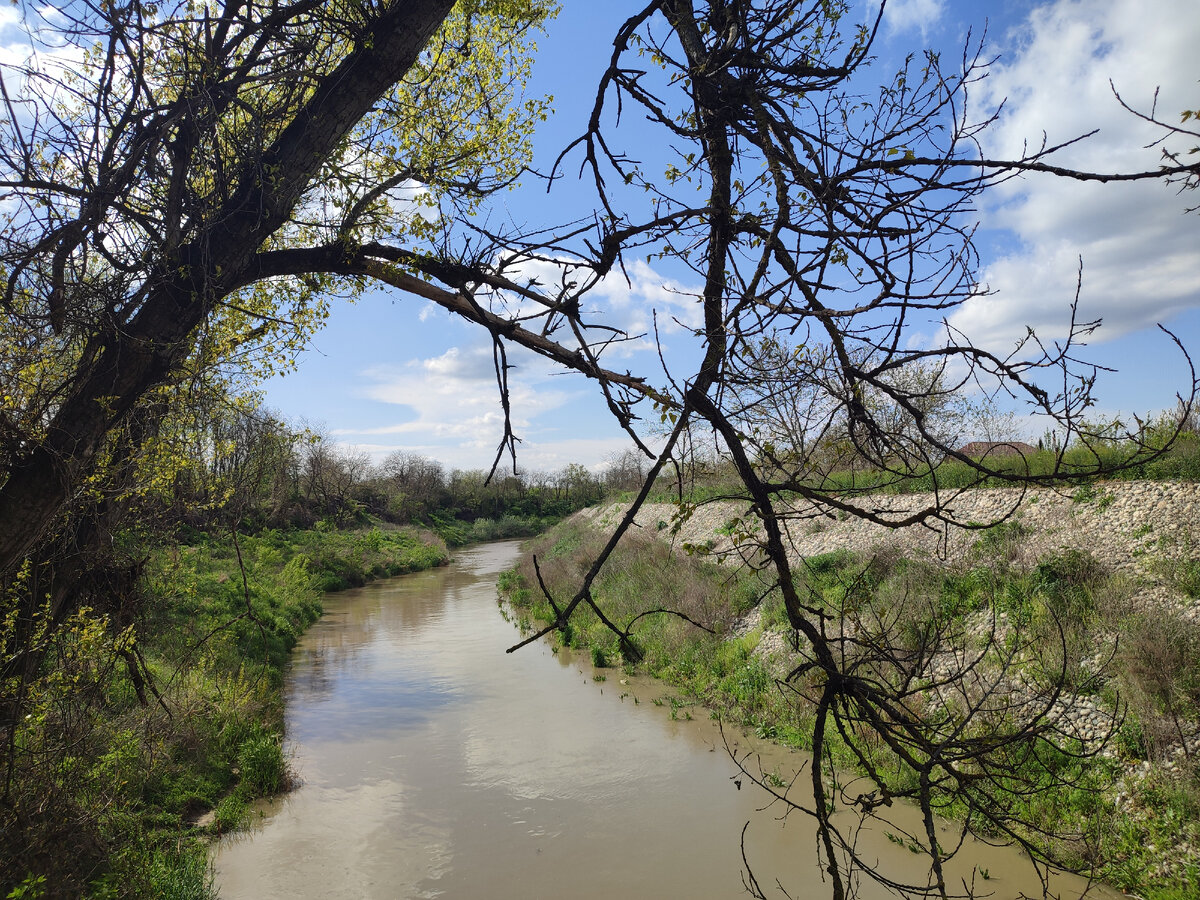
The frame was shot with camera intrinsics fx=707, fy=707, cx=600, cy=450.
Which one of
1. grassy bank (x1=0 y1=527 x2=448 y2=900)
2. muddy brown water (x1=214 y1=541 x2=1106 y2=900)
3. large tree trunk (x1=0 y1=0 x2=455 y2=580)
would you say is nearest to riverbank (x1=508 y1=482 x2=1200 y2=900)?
muddy brown water (x1=214 y1=541 x2=1106 y2=900)

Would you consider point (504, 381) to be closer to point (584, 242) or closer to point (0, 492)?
point (584, 242)

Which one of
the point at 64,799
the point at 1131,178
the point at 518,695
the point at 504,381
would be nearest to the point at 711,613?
the point at 518,695

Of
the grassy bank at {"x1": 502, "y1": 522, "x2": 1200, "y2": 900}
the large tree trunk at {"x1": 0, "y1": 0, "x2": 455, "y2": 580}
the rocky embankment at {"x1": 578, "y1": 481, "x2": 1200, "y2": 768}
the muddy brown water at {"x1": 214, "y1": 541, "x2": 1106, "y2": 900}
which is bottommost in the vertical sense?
the muddy brown water at {"x1": 214, "y1": 541, "x2": 1106, "y2": 900}

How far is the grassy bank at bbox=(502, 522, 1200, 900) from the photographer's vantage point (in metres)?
6.90

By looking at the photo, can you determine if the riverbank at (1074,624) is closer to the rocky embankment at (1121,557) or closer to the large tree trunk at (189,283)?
the rocky embankment at (1121,557)

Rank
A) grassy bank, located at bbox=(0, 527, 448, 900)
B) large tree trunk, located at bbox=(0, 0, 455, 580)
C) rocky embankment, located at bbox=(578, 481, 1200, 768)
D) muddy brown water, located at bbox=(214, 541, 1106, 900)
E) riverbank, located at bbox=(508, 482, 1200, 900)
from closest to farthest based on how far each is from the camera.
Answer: large tree trunk, located at bbox=(0, 0, 455, 580)
grassy bank, located at bbox=(0, 527, 448, 900)
riverbank, located at bbox=(508, 482, 1200, 900)
muddy brown water, located at bbox=(214, 541, 1106, 900)
rocky embankment, located at bbox=(578, 481, 1200, 768)

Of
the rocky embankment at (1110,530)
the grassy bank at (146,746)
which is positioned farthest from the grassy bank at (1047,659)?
the grassy bank at (146,746)

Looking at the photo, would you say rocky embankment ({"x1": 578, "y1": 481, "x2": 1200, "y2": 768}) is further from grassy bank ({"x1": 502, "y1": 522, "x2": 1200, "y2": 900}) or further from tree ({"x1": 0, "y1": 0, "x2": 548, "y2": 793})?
tree ({"x1": 0, "y1": 0, "x2": 548, "y2": 793})

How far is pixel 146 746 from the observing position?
830cm

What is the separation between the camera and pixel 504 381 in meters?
3.35

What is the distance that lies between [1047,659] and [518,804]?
24.2 ft

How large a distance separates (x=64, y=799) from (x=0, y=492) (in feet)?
9.80

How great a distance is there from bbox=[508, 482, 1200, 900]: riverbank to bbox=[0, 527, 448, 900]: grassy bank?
5087mm

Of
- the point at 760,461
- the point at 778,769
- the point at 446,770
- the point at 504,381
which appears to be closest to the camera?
the point at 760,461
